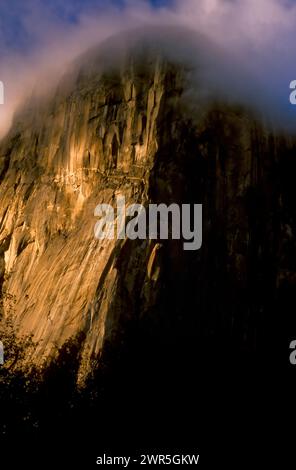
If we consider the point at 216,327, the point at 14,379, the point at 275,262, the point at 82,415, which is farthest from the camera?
the point at 275,262

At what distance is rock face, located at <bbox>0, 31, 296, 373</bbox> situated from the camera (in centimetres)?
2894

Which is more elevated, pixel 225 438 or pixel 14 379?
pixel 225 438

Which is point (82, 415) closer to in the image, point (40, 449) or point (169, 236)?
point (40, 449)

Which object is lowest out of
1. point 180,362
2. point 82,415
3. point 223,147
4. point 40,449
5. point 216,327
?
point 40,449

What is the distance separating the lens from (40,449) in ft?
66.7

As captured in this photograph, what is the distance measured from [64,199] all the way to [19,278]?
4.99 metres

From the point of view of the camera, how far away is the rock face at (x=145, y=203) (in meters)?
28.9

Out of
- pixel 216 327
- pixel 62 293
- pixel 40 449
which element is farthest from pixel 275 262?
pixel 40 449

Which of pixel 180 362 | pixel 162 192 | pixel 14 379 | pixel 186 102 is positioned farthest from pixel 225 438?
pixel 186 102

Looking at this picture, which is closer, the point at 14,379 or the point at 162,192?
the point at 14,379

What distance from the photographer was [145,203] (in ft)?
101

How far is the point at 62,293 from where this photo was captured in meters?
29.7

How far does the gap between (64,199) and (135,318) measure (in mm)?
9728

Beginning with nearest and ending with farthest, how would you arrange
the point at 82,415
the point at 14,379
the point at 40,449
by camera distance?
the point at 14,379, the point at 40,449, the point at 82,415
